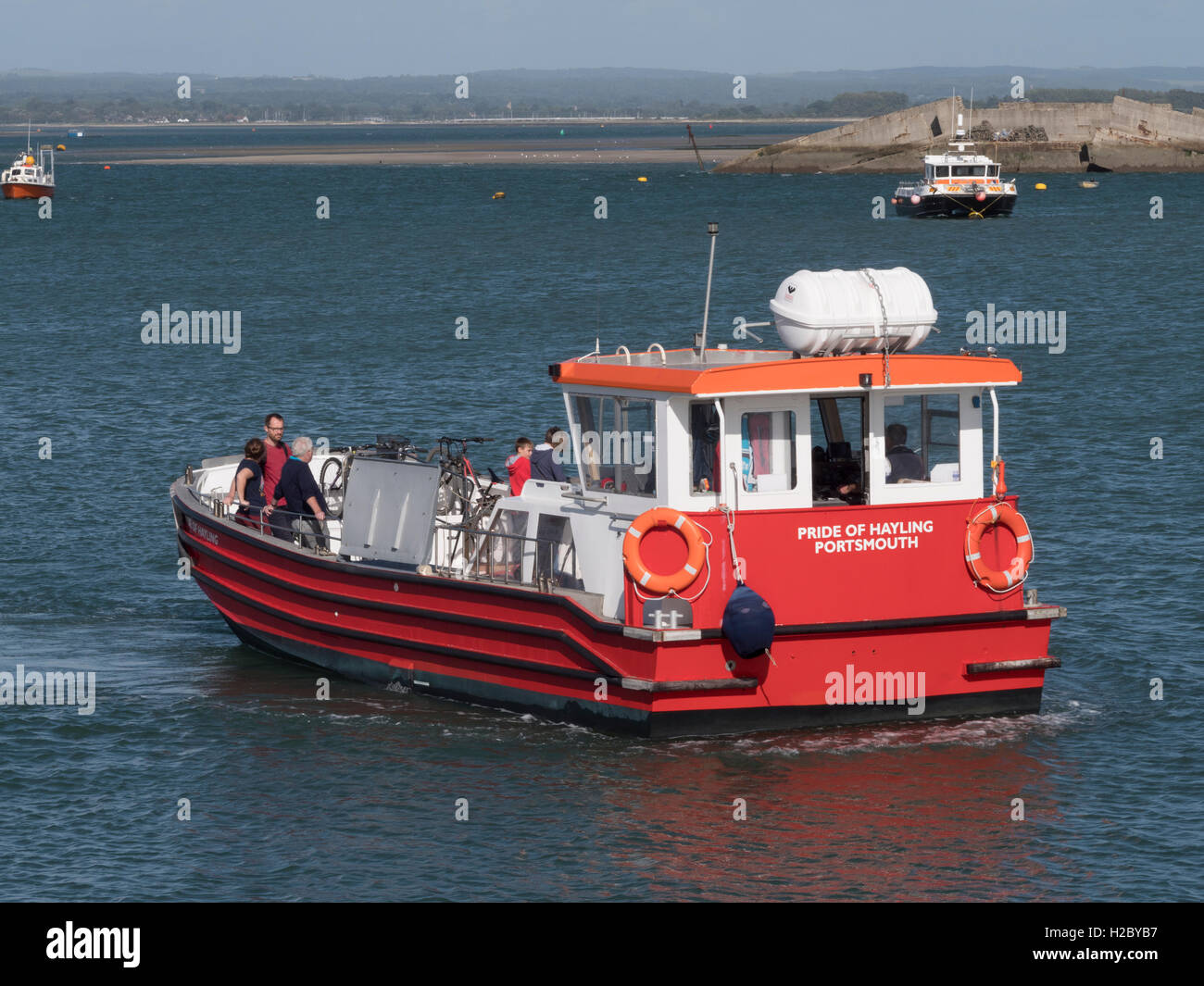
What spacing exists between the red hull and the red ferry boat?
20 millimetres

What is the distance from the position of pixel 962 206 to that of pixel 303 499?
87.0 meters

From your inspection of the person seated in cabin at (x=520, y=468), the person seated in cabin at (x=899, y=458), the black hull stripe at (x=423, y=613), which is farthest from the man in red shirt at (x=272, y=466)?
the person seated in cabin at (x=899, y=458)

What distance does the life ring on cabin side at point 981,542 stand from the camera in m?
16.8

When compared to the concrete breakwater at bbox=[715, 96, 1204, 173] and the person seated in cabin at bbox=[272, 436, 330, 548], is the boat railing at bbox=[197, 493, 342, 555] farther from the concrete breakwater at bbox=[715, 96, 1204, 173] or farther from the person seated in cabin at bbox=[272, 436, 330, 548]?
the concrete breakwater at bbox=[715, 96, 1204, 173]

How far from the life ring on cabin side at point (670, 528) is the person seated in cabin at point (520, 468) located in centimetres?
274

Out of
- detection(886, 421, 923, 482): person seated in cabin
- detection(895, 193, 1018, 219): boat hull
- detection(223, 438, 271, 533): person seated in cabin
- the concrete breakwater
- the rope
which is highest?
the concrete breakwater

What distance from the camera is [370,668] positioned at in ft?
62.1

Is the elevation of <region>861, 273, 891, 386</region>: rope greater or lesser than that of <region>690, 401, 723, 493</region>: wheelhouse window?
greater

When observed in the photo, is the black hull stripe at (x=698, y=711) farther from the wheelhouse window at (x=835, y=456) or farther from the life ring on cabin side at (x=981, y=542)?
the wheelhouse window at (x=835, y=456)

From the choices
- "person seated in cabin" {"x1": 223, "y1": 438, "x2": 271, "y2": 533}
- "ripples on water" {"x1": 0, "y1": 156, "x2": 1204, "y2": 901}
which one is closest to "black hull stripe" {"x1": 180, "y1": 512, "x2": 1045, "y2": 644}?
"ripples on water" {"x1": 0, "y1": 156, "x2": 1204, "y2": 901}

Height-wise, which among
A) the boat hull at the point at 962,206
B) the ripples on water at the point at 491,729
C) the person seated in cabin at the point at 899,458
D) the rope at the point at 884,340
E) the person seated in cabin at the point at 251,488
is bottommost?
the ripples on water at the point at 491,729

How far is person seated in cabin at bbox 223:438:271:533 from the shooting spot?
19734 millimetres
